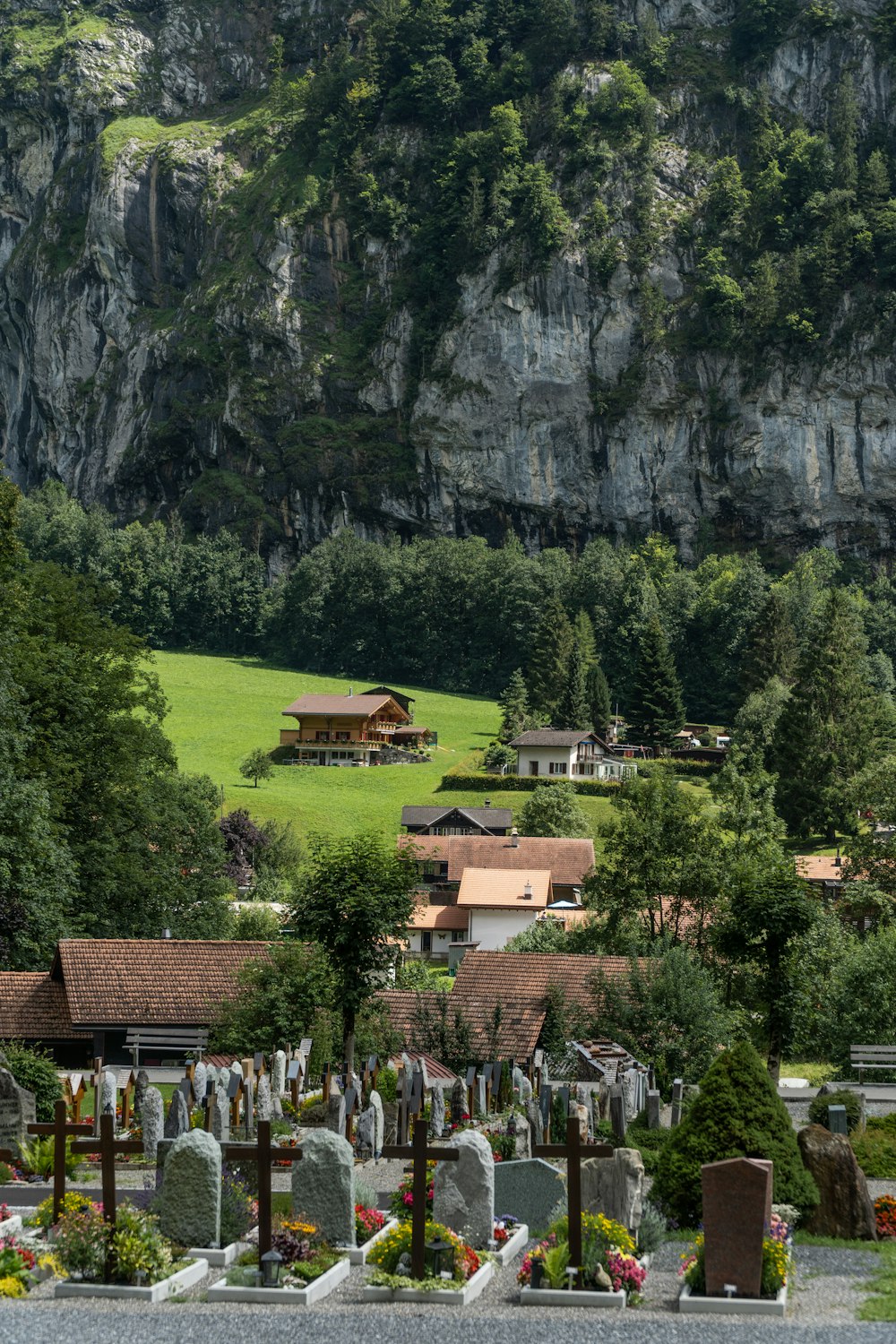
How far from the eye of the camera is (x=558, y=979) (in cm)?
3600

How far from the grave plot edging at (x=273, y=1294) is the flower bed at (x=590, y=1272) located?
2.11 meters

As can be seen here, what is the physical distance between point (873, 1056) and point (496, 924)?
110 feet

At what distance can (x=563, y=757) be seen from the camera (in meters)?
103

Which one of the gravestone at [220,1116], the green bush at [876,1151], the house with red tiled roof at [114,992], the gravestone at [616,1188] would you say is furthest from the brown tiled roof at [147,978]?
the gravestone at [616,1188]

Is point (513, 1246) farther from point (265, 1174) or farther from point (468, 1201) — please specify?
point (265, 1174)

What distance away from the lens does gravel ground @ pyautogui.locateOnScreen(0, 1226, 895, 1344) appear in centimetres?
1559

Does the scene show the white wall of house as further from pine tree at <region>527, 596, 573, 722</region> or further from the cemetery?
pine tree at <region>527, 596, 573, 722</region>

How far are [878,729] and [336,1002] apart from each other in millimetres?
78730

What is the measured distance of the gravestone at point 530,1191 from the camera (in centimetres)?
2052

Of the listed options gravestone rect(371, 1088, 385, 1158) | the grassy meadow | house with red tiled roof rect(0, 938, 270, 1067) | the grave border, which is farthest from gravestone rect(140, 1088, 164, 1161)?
the grassy meadow

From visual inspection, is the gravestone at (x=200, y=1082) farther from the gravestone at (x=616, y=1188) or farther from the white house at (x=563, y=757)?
the white house at (x=563, y=757)

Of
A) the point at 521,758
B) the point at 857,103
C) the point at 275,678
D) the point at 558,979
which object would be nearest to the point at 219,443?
the point at 275,678

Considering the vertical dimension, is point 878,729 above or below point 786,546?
below

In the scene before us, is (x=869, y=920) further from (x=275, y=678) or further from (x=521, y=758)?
(x=275, y=678)
